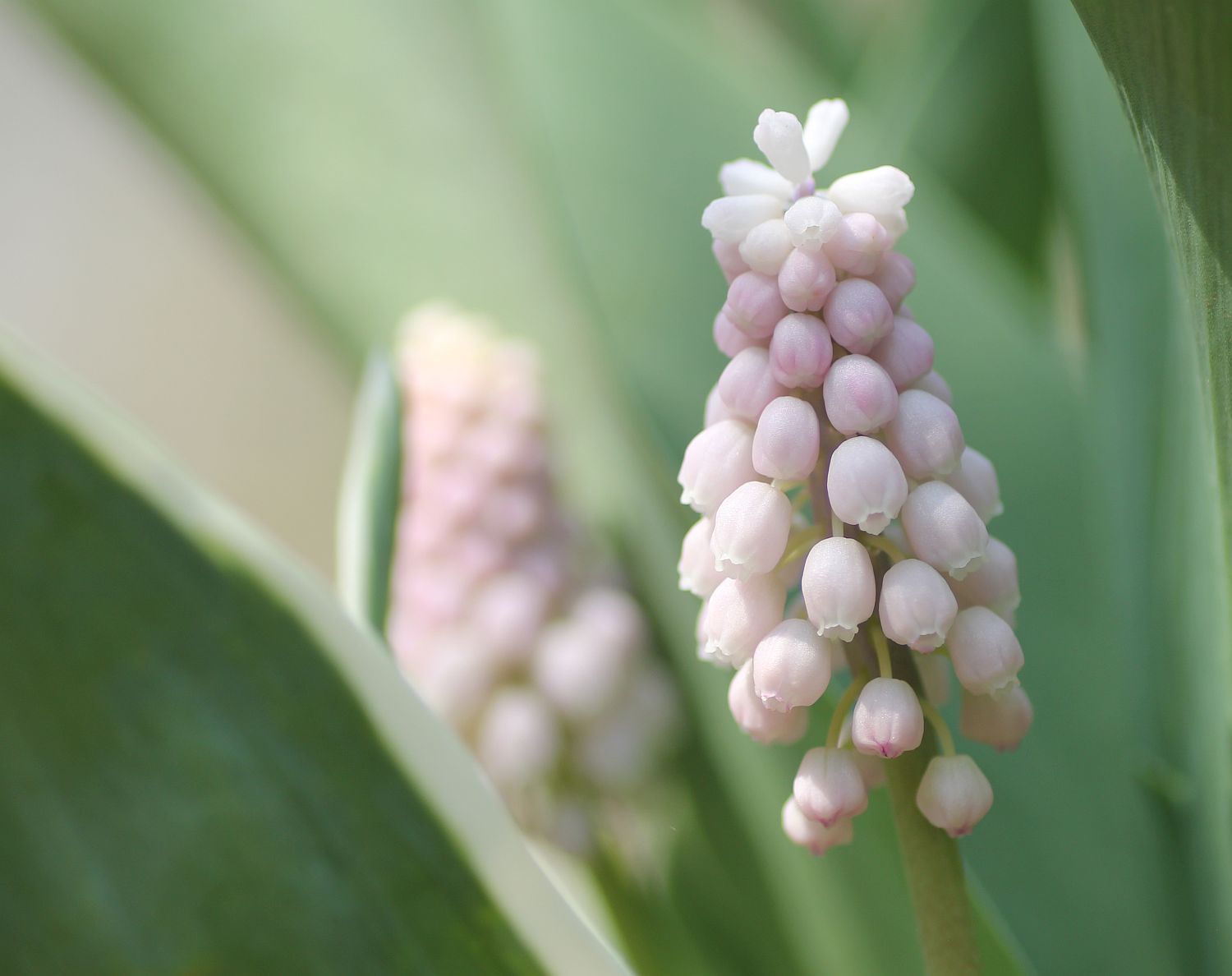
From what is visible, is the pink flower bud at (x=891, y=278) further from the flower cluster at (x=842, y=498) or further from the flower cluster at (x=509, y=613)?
the flower cluster at (x=509, y=613)

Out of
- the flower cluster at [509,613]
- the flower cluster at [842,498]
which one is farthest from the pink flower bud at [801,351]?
the flower cluster at [509,613]

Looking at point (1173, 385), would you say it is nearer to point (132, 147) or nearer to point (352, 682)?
point (352, 682)

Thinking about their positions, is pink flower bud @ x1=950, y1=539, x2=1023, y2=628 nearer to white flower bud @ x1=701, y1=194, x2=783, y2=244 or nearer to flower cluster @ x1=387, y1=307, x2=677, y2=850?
white flower bud @ x1=701, y1=194, x2=783, y2=244

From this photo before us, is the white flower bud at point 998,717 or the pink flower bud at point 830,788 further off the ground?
the pink flower bud at point 830,788

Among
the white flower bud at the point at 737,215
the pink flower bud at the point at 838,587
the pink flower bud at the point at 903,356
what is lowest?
the pink flower bud at the point at 838,587

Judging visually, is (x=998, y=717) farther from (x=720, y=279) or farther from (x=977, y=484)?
(x=720, y=279)

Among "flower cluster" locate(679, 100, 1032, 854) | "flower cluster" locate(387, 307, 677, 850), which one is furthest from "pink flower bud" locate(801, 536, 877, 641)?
"flower cluster" locate(387, 307, 677, 850)

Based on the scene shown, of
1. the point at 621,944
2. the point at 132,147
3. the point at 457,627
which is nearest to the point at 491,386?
the point at 457,627
